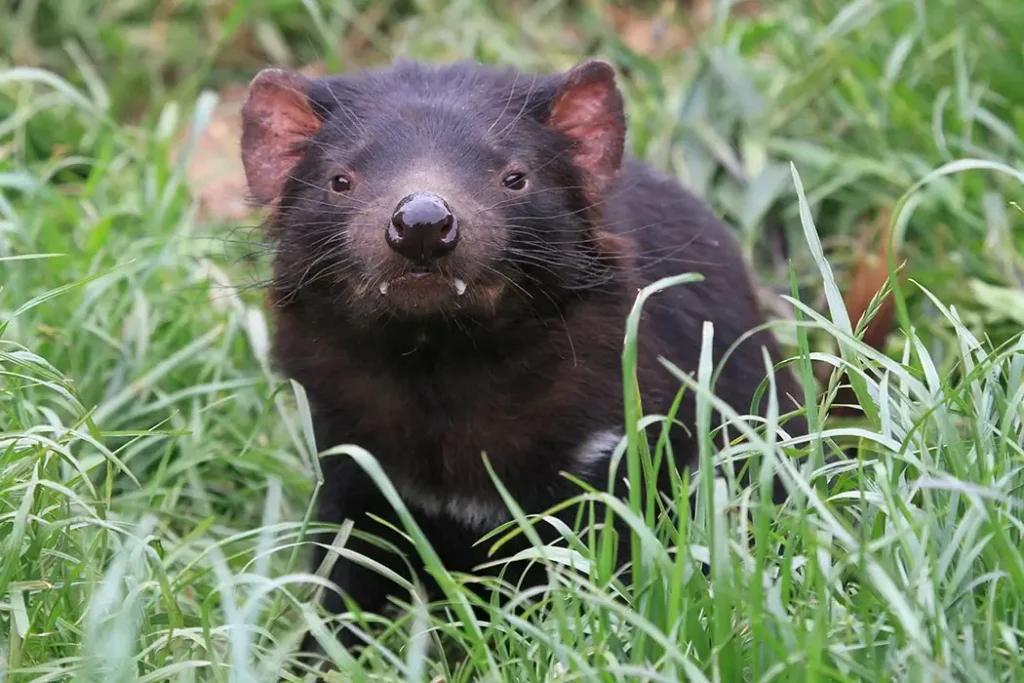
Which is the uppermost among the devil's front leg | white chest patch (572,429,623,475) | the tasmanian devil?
the tasmanian devil

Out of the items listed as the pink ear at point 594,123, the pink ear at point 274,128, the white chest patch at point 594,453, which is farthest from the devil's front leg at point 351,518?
the pink ear at point 594,123

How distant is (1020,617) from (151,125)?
14.4 feet

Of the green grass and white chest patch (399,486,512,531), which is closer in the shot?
the green grass

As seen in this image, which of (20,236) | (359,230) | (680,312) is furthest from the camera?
(20,236)

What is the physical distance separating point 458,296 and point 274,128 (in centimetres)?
82

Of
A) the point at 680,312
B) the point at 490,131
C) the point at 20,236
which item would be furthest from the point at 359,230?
the point at 20,236

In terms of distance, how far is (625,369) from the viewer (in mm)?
2668

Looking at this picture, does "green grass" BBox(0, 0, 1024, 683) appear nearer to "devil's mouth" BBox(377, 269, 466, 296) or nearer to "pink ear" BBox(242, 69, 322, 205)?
"pink ear" BBox(242, 69, 322, 205)

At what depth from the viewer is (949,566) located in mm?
2709

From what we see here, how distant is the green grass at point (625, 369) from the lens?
8.48ft

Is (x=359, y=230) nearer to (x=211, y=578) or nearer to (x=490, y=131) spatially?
(x=490, y=131)

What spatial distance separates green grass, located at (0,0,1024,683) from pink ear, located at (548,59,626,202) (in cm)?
60

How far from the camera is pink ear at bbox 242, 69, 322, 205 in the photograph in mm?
3607

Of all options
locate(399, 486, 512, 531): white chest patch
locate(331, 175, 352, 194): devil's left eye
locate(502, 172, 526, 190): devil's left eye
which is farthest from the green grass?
locate(502, 172, 526, 190): devil's left eye
